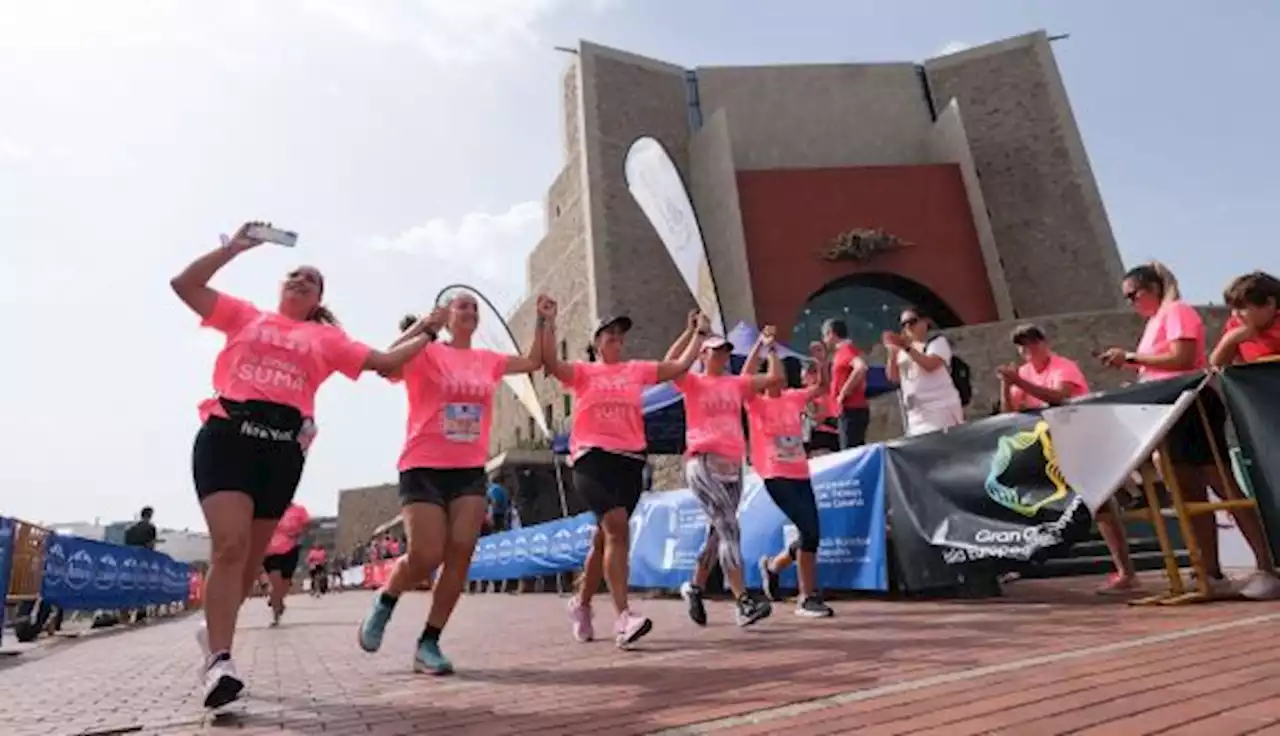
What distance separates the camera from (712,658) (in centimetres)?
379

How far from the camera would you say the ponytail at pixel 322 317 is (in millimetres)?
3756

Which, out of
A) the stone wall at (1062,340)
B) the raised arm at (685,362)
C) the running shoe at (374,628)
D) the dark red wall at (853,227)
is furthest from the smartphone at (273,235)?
the dark red wall at (853,227)

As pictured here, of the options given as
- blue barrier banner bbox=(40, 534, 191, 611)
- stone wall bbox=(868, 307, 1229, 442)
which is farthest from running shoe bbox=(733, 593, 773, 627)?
stone wall bbox=(868, 307, 1229, 442)

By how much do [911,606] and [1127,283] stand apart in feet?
9.20

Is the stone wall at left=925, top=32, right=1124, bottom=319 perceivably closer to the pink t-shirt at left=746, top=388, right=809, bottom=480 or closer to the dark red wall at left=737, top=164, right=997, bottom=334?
the dark red wall at left=737, top=164, right=997, bottom=334

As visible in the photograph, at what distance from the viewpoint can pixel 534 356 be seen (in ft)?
15.1

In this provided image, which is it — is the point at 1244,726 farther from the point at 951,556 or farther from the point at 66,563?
the point at 66,563

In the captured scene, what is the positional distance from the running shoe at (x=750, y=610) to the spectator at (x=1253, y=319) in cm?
328

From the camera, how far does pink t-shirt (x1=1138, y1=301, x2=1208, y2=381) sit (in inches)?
191

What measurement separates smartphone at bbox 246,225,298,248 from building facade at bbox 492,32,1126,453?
72.2 ft

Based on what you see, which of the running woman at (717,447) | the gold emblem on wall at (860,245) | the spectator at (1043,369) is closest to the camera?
the running woman at (717,447)

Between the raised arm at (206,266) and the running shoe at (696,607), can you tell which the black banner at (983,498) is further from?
the raised arm at (206,266)

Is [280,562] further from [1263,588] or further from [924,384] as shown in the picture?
[1263,588]

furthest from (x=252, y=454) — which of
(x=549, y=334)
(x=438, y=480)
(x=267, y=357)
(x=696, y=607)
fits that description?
(x=696, y=607)
